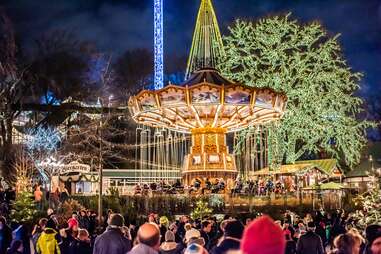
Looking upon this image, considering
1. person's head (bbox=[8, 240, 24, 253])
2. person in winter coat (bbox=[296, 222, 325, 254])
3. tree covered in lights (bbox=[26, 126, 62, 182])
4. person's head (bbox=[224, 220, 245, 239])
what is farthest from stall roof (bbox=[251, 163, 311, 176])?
person's head (bbox=[224, 220, 245, 239])

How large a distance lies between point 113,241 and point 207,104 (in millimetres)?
22976

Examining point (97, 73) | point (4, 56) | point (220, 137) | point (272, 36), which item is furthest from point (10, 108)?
point (272, 36)

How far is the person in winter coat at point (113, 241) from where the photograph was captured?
803 centimetres

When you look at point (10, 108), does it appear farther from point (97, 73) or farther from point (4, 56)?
point (97, 73)

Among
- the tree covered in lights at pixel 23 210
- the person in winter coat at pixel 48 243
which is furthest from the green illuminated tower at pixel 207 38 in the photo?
the person in winter coat at pixel 48 243

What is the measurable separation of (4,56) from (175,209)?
1841cm

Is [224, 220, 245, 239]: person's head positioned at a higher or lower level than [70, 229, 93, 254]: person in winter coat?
higher

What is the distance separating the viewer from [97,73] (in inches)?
2058

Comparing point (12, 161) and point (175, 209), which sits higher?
point (12, 161)

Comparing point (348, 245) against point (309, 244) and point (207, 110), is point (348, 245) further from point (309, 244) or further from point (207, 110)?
point (207, 110)

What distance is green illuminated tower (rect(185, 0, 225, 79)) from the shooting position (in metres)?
37.5

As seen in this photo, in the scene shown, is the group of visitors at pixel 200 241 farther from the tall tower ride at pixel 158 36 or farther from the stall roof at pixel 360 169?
the tall tower ride at pixel 158 36

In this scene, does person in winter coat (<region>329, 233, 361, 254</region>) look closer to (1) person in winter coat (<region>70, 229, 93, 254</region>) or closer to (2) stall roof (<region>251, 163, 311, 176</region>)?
(1) person in winter coat (<region>70, 229, 93, 254</region>)

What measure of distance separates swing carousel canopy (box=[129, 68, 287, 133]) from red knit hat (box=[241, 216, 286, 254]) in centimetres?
2544
